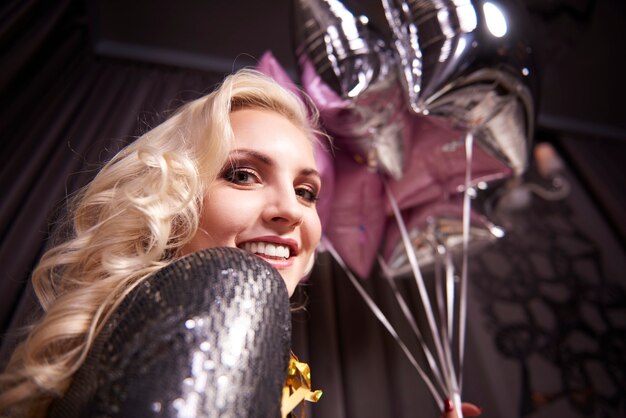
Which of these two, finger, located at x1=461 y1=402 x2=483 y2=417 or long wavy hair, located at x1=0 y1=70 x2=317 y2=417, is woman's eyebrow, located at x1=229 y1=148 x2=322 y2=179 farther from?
finger, located at x1=461 y1=402 x2=483 y2=417

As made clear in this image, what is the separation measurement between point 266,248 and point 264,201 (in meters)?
0.07

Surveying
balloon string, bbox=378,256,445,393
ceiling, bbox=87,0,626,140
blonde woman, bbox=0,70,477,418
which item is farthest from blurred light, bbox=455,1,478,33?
ceiling, bbox=87,0,626,140

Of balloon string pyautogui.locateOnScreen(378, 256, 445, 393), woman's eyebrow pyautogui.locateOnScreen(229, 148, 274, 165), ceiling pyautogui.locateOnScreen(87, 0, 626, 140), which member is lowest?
balloon string pyautogui.locateOnScreen(378, 256, 445, 393)

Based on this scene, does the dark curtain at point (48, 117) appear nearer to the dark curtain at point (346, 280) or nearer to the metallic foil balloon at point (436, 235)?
the dark curtain at point (346, 280)

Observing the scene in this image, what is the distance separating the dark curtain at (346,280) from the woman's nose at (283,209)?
19.8 inches

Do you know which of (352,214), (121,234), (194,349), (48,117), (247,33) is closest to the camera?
(194,349)

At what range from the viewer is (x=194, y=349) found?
288 millimetres

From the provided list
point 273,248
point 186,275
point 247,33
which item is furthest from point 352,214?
point 247,33

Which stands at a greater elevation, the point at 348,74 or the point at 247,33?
the point at 247,33

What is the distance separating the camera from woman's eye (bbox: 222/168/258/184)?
1.98ft

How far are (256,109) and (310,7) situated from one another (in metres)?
0.33

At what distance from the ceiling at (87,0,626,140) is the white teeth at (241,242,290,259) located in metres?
1.16

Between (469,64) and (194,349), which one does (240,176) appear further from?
(469,64)

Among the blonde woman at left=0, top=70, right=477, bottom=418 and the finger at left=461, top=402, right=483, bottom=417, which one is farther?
the finger at left=461, top=402, right=483, bottom=417
